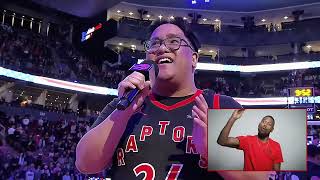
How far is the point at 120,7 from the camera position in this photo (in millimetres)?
31719

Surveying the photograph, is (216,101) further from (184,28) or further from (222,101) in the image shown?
(184,28)

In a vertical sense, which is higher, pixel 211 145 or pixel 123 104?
pixel 123 104

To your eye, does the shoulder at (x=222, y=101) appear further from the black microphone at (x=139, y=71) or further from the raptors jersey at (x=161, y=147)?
the black microphone at (x=139, y=71)

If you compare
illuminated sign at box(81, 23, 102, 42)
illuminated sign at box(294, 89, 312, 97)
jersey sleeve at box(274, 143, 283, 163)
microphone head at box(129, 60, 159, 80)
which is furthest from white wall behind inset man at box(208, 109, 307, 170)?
illuminated sign at box(81, 23, 102, 42)

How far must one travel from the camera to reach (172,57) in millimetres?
2062

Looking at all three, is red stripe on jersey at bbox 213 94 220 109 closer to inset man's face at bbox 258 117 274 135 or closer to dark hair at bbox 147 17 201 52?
dark hair at bbox 147 17 201 52

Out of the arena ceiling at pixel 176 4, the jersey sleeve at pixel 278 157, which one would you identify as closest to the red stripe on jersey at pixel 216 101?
the jersey sleeve at pixel 278 157

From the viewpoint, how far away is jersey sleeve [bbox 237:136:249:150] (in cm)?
157

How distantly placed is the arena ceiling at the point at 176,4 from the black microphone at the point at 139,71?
24435mm

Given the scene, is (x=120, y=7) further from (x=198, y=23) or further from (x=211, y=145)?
(x=211, y=145)

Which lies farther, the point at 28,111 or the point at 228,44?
the point at 228,44

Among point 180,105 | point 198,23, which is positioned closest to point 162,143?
point 180,105

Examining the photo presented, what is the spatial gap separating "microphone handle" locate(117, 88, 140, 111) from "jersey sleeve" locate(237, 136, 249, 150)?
513 mm

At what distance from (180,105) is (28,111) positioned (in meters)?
20.2
